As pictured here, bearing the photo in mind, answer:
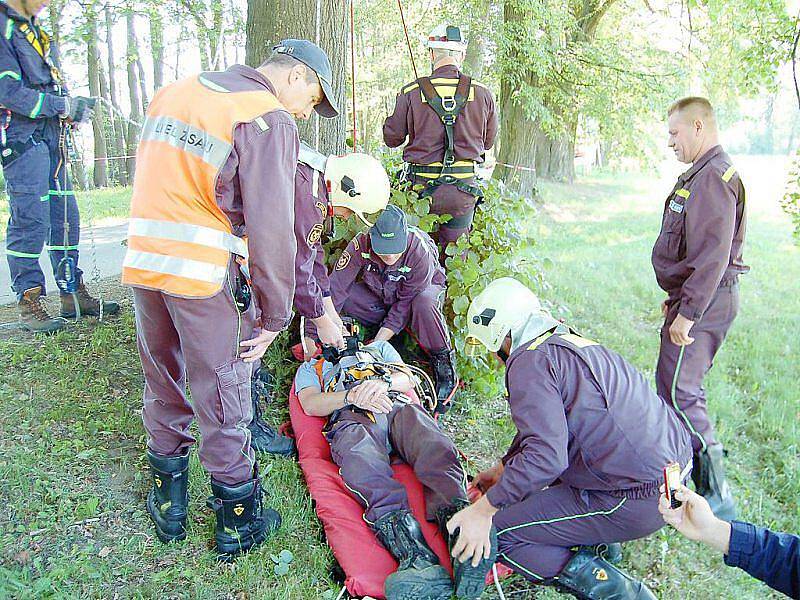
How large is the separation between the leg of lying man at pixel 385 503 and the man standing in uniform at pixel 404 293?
1.02 m

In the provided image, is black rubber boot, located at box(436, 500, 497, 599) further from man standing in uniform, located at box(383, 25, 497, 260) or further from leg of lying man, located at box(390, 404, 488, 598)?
man standing in uniform, located at box(383, 25, 497, 260)

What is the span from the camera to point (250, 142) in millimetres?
2375

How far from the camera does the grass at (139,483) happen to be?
8.95ft

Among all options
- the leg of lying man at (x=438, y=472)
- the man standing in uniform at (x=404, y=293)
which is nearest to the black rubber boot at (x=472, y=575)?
the leg of lying man at (x=438, y=472)

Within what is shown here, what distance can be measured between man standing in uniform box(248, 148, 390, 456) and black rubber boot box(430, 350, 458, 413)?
951mm

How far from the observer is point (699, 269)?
353cm

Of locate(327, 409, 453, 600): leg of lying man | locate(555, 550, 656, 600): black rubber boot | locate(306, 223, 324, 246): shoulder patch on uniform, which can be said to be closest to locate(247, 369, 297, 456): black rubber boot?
locate(327, 409, 453, 600): leg of lying man

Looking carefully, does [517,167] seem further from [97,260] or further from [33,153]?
[33,153]

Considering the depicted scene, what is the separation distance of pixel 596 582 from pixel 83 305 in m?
3.74

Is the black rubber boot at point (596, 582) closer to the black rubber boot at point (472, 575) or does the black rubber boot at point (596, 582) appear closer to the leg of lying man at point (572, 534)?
the leg of lying man at point (572, 534)

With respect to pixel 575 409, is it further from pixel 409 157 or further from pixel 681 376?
pixel 409 157

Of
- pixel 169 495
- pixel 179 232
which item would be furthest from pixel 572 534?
pixel 179 232

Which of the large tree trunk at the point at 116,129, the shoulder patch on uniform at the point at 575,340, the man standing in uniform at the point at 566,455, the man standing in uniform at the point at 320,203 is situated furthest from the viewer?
the large tree trunk at the point at 116,129

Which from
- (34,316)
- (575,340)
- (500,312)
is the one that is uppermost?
(500,312)
